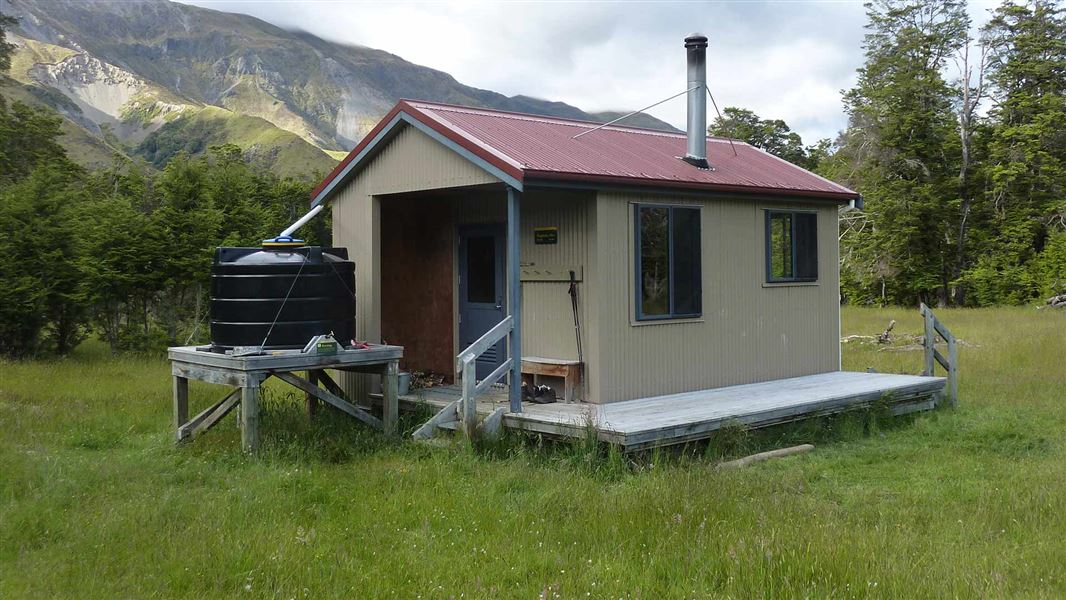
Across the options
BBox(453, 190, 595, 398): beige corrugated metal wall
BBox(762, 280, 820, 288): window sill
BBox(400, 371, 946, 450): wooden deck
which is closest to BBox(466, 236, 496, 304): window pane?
BBox(453, 190, 595, 398): beige corrugated metal wall

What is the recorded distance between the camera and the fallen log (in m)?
8.43

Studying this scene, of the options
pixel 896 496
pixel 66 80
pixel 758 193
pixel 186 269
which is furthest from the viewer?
pixel 66 80

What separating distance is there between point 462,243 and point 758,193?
3.72 m

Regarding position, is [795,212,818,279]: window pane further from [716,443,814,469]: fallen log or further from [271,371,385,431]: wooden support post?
[271,371,385,431]: wooden support post

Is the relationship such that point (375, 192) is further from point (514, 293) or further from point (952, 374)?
point (952, 374)

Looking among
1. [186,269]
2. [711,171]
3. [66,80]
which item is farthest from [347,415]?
[66,80]

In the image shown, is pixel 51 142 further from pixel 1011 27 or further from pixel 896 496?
pixel 1011 27

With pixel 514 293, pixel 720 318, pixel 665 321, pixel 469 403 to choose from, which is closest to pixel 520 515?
pixel 469 403

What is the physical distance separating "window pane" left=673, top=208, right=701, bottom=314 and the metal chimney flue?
46.5 inches

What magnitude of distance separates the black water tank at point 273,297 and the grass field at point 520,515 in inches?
39.9

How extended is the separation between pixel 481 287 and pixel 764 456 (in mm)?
4318

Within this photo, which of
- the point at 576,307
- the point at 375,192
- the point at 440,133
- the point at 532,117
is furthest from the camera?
the point at 532,117

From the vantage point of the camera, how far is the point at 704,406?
985 cm

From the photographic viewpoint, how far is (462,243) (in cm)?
1209
